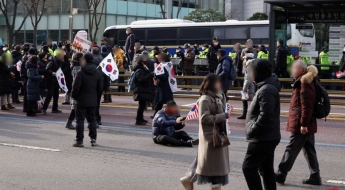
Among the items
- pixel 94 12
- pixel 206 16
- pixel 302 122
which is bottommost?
pixel 302 122

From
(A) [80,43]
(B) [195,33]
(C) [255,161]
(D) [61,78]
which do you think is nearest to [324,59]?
(A) [80,43]

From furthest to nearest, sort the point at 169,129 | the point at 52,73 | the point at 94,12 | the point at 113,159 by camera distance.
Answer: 1. the point at 94,12
2. the point at 52,73
3. the point at 169,129
4. the point at 113,159

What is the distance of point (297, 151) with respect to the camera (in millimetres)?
8711

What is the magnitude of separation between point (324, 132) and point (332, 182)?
5.30m

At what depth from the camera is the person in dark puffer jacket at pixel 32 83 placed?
56.4 ft

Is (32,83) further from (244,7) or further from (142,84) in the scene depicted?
(244,7)

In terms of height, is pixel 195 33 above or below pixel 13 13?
below

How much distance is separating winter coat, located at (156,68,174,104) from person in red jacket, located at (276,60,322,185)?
629 cm

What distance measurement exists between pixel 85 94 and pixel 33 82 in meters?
5.68

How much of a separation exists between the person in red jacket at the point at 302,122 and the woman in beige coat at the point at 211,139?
59.4 inches

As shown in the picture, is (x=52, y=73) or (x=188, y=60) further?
(x=188, y=60)

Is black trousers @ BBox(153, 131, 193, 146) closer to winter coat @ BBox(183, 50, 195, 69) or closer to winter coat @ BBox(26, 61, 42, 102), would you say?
winter coat @ BBox(26, 61, 42, 102)

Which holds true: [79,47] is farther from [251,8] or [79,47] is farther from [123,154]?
[251,8]

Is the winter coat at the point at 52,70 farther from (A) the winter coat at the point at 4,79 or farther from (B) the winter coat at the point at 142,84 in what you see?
(B) the winter coat at the point at 142,84
